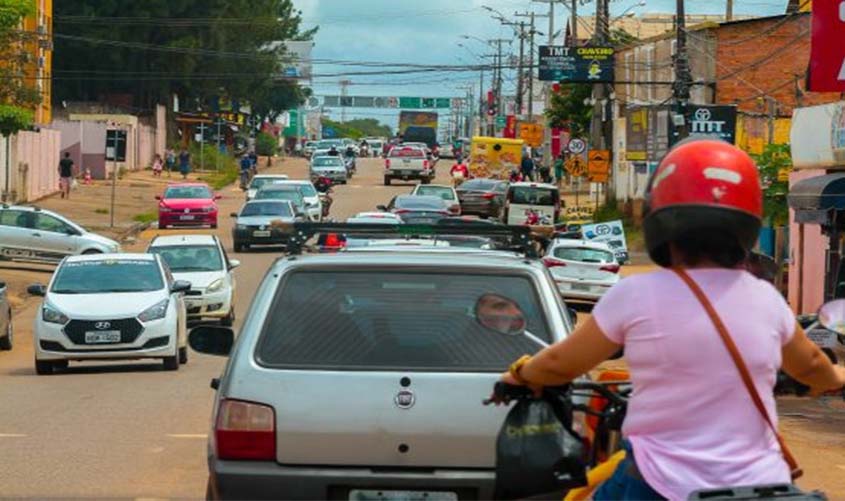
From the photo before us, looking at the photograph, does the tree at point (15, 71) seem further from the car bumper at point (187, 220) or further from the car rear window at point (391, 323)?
the car rear window at point (391, 323)

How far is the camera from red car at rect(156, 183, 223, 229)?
5334 cm

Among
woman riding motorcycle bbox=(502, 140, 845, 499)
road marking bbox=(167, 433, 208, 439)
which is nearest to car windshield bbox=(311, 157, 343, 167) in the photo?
road marking bbox=(167, 433, 208, 439)

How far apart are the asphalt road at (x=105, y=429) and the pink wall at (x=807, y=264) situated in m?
12.2

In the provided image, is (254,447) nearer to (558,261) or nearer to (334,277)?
(334,277)

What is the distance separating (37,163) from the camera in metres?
62.4

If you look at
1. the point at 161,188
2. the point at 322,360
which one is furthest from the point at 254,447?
the point at 161,188

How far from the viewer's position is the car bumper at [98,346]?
2227cm

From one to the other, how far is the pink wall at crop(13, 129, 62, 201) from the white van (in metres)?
16.8

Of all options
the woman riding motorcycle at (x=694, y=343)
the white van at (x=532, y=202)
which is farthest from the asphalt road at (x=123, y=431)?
the white van at (x=532, y=202)

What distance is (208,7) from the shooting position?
301ft

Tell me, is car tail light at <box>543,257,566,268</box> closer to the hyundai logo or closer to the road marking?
the road marking

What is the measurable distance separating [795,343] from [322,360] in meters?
2.96

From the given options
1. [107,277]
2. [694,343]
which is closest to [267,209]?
[107,277]

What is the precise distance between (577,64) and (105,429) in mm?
42348
